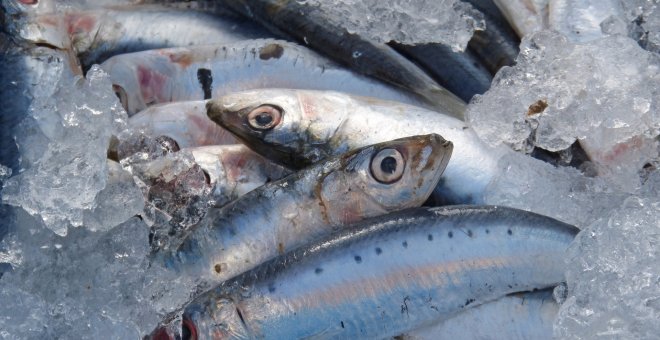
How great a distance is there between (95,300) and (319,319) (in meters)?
0.78

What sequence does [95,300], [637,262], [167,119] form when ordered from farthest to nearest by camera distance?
[167,119], [95,300], [637,262]

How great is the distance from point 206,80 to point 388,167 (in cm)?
105

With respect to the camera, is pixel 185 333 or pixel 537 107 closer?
pixel 185 333

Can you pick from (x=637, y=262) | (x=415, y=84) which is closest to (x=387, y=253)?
(x=637, y=262)

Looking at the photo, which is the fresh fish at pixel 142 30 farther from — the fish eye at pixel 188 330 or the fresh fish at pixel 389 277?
the fish eye at pixel 188 330

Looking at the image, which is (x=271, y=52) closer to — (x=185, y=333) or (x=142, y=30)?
(x=142, y=30)

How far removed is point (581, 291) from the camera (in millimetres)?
2162

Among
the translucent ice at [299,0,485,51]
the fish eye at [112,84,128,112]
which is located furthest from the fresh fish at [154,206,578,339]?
the fish eye at [112,84,128,112]

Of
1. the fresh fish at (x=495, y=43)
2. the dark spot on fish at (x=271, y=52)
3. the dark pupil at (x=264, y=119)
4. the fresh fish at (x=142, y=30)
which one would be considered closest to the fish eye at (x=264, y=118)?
the dark pupil at (x=264, y=119)

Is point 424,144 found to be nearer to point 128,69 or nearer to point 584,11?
point 584,11

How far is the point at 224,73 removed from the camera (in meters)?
3.01

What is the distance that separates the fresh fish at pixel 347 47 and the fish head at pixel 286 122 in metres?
0.37

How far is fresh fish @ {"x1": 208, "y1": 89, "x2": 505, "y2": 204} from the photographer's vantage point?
265cm

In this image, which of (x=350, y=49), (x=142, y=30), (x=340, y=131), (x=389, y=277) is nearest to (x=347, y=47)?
(x=350, y=49)
